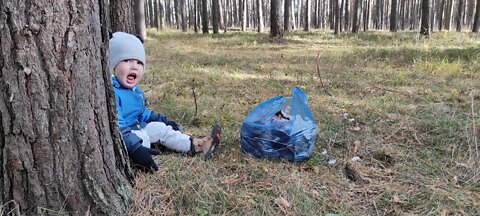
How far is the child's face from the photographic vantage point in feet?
8.87

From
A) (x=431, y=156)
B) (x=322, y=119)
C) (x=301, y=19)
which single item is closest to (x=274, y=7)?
(x=322, y=119)

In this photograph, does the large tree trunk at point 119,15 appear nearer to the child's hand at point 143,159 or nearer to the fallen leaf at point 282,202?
the child's hand at point 143,159

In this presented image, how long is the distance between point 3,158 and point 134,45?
4.01 ft

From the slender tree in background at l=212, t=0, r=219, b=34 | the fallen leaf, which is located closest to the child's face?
the fallen leaf

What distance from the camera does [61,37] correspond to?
5.33 ft

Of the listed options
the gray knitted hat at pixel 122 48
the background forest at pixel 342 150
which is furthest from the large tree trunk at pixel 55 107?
the gray knitted hat at pixel 122 48

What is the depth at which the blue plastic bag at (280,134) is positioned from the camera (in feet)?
9.02

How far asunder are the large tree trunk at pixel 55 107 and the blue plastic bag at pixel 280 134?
1180 millimetres

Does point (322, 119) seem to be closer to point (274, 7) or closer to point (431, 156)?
point (431, 156)

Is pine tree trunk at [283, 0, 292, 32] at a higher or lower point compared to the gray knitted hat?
higher

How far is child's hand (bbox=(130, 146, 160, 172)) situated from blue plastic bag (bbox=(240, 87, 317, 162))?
2.51 feet

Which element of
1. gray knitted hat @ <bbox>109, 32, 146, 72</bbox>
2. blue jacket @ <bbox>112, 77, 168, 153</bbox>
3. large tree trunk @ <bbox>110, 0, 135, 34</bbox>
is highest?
large tree trunk @ <bbox>110, 0, 135, 34</bbox>

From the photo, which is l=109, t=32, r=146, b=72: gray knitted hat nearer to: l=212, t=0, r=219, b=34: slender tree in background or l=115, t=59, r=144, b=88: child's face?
l=115, t=59, r=144, b=88: child's face

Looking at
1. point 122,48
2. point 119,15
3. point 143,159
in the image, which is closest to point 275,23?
point 119,15
